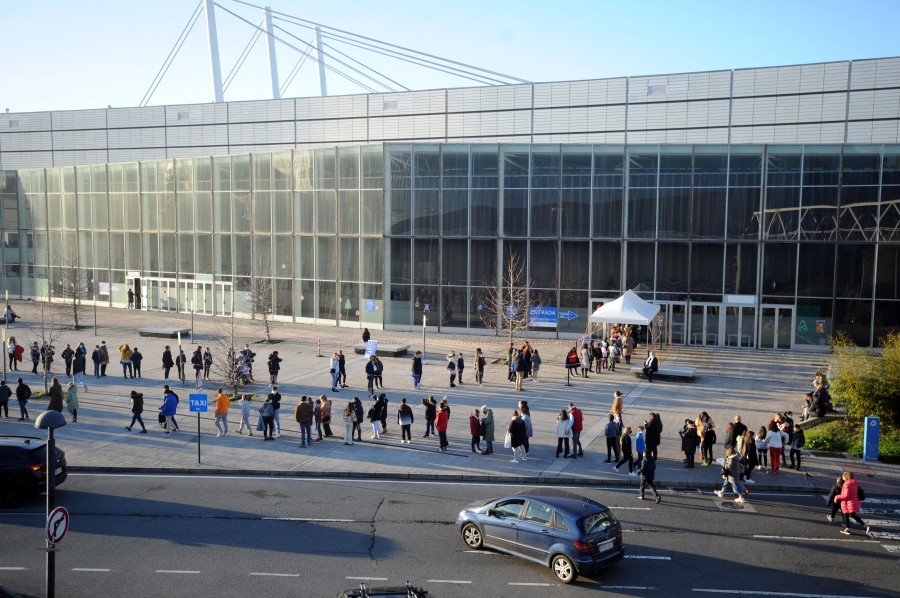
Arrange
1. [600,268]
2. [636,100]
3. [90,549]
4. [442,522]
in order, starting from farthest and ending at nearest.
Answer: [636,100] → [600,268] → [442,522] → [90,549]

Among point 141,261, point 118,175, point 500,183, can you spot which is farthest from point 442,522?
point 118,175

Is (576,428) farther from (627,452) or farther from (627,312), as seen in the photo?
(627,312)

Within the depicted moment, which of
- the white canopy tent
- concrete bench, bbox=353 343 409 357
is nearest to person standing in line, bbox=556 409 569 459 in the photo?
the white canopy tent

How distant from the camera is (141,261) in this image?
57219mm

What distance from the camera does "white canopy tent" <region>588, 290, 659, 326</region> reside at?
1292 inches

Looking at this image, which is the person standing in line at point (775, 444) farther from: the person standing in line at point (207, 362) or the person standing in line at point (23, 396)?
the person standing in line at point (23, 396)

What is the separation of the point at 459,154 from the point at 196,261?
22893mm

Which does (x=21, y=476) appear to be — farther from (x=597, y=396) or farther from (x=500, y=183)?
(x=500, y=183)

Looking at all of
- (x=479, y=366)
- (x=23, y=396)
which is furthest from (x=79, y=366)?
(x=479, y=366)

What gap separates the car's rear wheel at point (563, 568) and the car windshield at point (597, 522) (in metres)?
0.64

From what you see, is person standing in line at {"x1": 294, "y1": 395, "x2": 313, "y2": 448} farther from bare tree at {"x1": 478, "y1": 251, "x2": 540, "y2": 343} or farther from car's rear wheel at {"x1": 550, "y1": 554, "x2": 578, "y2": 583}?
bare tree at {"x1": 478, "y1": 251, "x2": 540, "y2": 343}

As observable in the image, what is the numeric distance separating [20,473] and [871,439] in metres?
21.5

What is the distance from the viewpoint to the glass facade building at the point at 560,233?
37719 millimetres

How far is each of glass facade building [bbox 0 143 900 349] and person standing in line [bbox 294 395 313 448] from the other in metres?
21.5
